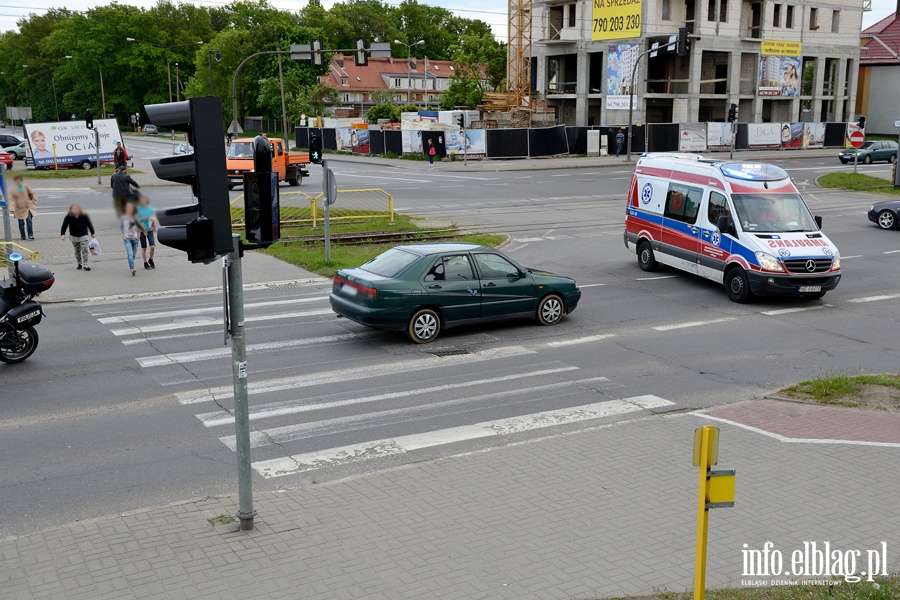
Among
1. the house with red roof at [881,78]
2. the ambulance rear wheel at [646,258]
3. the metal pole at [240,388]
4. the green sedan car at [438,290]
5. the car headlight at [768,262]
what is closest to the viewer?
the metal pole at [240,388]

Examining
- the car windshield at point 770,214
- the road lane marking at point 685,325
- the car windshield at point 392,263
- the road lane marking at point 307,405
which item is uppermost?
the car windshield at point 770,214

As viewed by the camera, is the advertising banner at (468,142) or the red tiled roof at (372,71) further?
the red tiled roof at (372,71)

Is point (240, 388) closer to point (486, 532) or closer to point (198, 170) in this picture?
point (198, 170)

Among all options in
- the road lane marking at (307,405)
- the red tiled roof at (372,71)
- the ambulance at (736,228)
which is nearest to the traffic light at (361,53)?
the ambulance at (736,228)

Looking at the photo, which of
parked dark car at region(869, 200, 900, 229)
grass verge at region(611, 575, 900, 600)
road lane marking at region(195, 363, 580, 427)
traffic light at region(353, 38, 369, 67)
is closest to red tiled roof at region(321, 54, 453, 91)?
traffic light at region(353, 38, 369, 67)

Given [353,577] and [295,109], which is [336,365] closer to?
[353,577]

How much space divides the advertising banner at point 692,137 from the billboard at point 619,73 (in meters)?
5.11

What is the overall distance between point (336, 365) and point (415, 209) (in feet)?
64.0

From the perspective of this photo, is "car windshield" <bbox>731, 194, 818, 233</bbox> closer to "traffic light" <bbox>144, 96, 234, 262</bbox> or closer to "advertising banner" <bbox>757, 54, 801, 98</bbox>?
"traffic light" <bbox>144, 96, 234, 262</bbox>

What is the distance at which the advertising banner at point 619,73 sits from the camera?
65000 mm

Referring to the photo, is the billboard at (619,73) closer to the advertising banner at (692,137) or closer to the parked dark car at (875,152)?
the advertising banner at (692,137)

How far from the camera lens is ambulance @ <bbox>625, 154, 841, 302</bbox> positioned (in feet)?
53.3

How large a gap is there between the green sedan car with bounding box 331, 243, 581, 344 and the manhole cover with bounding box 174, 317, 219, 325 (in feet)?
8.28

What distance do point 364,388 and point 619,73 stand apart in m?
59.0
